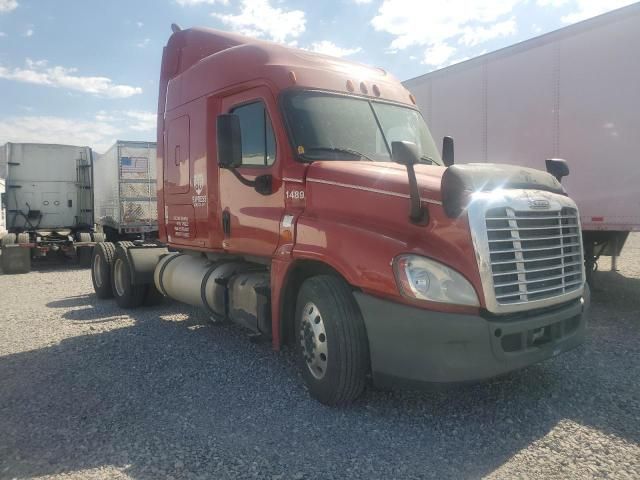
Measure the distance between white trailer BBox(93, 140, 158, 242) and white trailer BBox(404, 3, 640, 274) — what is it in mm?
9245

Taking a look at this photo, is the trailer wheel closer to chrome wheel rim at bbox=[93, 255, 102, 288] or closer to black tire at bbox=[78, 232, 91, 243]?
black tire at bbox=[78, 232, 91, 243]

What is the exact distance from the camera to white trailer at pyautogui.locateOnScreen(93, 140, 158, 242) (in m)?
14.3

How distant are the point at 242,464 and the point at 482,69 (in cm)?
737

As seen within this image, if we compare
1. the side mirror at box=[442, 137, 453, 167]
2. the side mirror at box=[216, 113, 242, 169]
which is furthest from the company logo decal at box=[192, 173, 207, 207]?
the side mirror at box=[442, 137, 453, 167]

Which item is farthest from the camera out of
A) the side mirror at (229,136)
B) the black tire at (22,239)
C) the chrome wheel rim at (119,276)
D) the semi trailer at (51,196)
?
the semi trailer at (51,196)

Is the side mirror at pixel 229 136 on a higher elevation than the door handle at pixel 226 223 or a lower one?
higher

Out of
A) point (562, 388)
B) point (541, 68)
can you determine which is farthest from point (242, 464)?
point (541, 68)

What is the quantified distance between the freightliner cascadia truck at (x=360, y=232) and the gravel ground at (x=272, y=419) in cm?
41

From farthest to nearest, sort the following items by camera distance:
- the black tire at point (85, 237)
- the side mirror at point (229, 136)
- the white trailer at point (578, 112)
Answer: the black tire at point (85, 237), the white trailer at point (578, 112), the side mirror at point (229, 136)

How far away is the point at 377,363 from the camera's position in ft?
11.9

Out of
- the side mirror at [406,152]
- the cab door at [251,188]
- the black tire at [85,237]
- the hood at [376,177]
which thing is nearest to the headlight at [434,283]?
the hood at [376,177]

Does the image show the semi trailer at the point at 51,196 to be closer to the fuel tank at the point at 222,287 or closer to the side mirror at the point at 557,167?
the fuel tank at the point at 222,287

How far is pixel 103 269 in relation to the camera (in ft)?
29.0

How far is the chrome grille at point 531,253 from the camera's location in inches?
136
